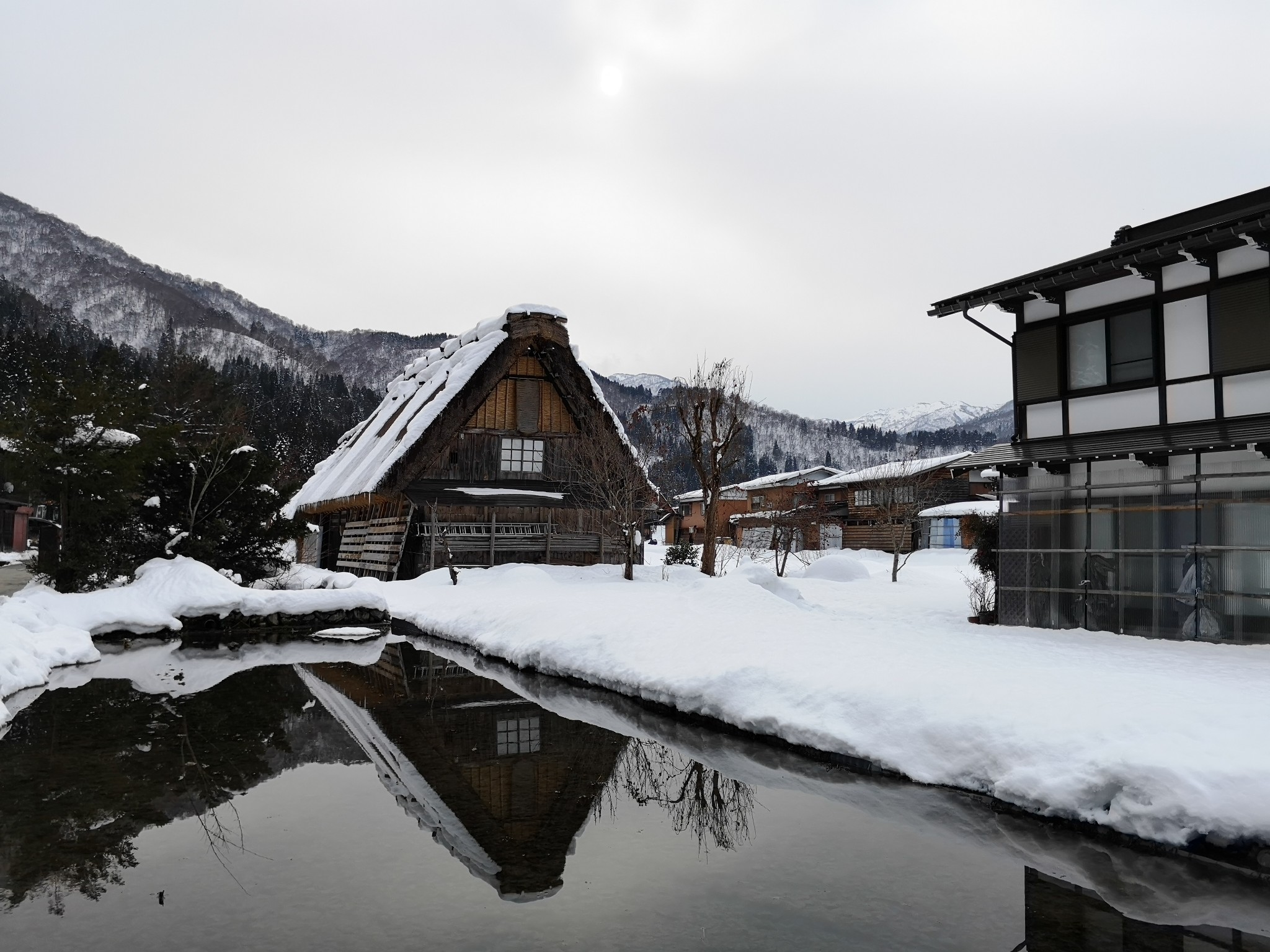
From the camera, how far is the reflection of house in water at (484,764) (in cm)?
523

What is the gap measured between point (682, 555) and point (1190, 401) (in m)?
17.5

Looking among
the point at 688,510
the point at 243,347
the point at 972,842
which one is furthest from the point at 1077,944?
the point at 243,347

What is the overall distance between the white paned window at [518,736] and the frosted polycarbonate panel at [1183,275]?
11.1 m

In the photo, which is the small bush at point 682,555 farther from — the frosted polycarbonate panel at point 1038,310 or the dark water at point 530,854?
the dark water at point 530,854

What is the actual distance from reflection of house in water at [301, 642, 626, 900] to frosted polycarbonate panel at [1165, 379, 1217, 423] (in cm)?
961

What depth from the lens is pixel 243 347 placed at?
145625 millimetres

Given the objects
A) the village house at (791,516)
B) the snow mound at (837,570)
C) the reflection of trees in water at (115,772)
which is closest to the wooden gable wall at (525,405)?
the snow mound at (837,570)

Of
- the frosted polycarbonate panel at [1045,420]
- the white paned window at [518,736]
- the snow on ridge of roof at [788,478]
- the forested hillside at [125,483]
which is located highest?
the snow on ridge of roof at [788,478]

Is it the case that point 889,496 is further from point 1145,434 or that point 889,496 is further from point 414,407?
point 1145,434

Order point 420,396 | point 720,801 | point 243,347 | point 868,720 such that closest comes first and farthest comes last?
point 720,801 → point 868,720 → point 420,396 → point 243,347

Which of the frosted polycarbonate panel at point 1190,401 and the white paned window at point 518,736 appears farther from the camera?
the frosted polycarbonate panel at point 1190,401

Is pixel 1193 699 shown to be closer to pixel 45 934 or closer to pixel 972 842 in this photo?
pixel 972 842

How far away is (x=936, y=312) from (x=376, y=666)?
1113cm

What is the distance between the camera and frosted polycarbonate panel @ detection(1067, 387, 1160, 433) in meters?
12.4
